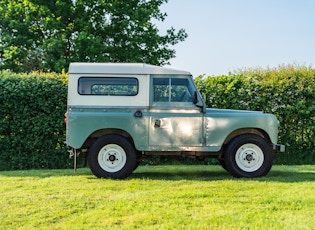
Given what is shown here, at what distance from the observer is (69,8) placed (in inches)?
853

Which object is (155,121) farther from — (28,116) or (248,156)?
(28,116)

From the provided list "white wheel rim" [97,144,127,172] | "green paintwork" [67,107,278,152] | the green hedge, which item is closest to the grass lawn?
"white wheel rim" [97,144,127,172]

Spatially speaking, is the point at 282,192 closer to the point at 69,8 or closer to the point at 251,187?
the point at 251,187

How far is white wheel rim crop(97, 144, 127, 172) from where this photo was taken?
926 cm

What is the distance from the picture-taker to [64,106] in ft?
40.4

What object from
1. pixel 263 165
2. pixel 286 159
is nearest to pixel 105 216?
pixel 263 165

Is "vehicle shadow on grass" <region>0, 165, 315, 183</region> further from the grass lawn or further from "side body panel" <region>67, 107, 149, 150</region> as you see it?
"side body panel" <region>67, 107, 149, 150</region>

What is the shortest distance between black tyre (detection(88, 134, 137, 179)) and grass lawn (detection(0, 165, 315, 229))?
0.73 feet

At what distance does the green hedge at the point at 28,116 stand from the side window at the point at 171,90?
12.5 feet

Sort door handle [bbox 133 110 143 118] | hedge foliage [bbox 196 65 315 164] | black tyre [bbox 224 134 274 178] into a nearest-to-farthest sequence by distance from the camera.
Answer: door handle [bbox 133 110 143 118] → black tyre [bbox 224 134 274 178] → hedge foliage [bbox 196 65 315 164]

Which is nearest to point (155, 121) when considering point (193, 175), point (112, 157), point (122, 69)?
point (112, 157)

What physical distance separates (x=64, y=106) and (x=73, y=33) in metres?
10.4

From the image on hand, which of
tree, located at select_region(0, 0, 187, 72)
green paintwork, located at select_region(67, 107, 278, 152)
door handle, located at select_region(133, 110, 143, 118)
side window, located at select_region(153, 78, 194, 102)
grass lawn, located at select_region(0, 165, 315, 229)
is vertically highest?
tree, located at select_region(0, 0, 187, 72)

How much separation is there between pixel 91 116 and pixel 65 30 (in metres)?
13.1
